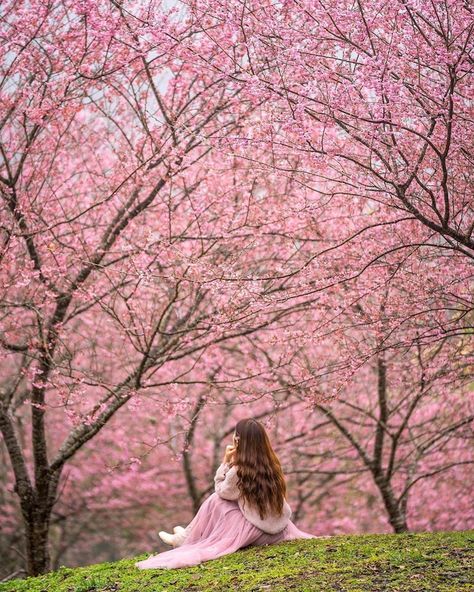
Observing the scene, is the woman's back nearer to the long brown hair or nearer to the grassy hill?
the long brown hair

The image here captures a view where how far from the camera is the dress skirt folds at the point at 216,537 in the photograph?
19.0 feet

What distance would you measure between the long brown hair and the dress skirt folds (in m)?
0.20

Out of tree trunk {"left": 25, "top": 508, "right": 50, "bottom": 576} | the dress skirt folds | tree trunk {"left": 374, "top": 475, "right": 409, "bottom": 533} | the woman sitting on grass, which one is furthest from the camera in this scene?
tree trunk {"left": 374, "top": 475, "right": 409, "bottom": 533}

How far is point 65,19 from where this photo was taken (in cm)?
764

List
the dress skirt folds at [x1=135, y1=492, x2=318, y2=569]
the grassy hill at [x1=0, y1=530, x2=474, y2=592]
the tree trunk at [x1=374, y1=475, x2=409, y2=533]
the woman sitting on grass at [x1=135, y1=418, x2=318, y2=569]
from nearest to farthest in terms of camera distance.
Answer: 1. the grassy hill at [x1=0, y1=530, x2=474, y2=592]
2. the dress skirt folds at [x1=135, y1=492, x2=318, y2=569]
3. the woman sitting on grass at [x1=135, y1=418, x2=318, y2=569]
4. the tree trunk at [x1=374, y1=475, x2=409, y2=533]

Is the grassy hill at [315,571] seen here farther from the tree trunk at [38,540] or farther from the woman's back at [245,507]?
the tree trunk at [38,540]

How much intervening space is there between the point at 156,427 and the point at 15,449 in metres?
5.81

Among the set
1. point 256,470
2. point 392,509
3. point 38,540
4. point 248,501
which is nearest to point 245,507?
point 248,501

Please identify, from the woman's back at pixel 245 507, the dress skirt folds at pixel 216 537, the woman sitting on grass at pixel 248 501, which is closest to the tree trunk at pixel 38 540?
the dress skirt folds at pixel 216 537

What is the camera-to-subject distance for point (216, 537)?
611 centimetres

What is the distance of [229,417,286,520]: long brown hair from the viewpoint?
597 cm

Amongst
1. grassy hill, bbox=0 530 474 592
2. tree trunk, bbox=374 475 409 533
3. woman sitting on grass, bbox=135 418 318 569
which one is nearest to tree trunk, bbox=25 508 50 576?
grassy hill, bbox=0 530 474 592

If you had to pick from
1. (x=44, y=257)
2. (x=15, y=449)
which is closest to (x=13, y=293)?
(x=44, y=257)

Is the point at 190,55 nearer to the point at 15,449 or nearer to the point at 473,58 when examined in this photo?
the point at 473,58
